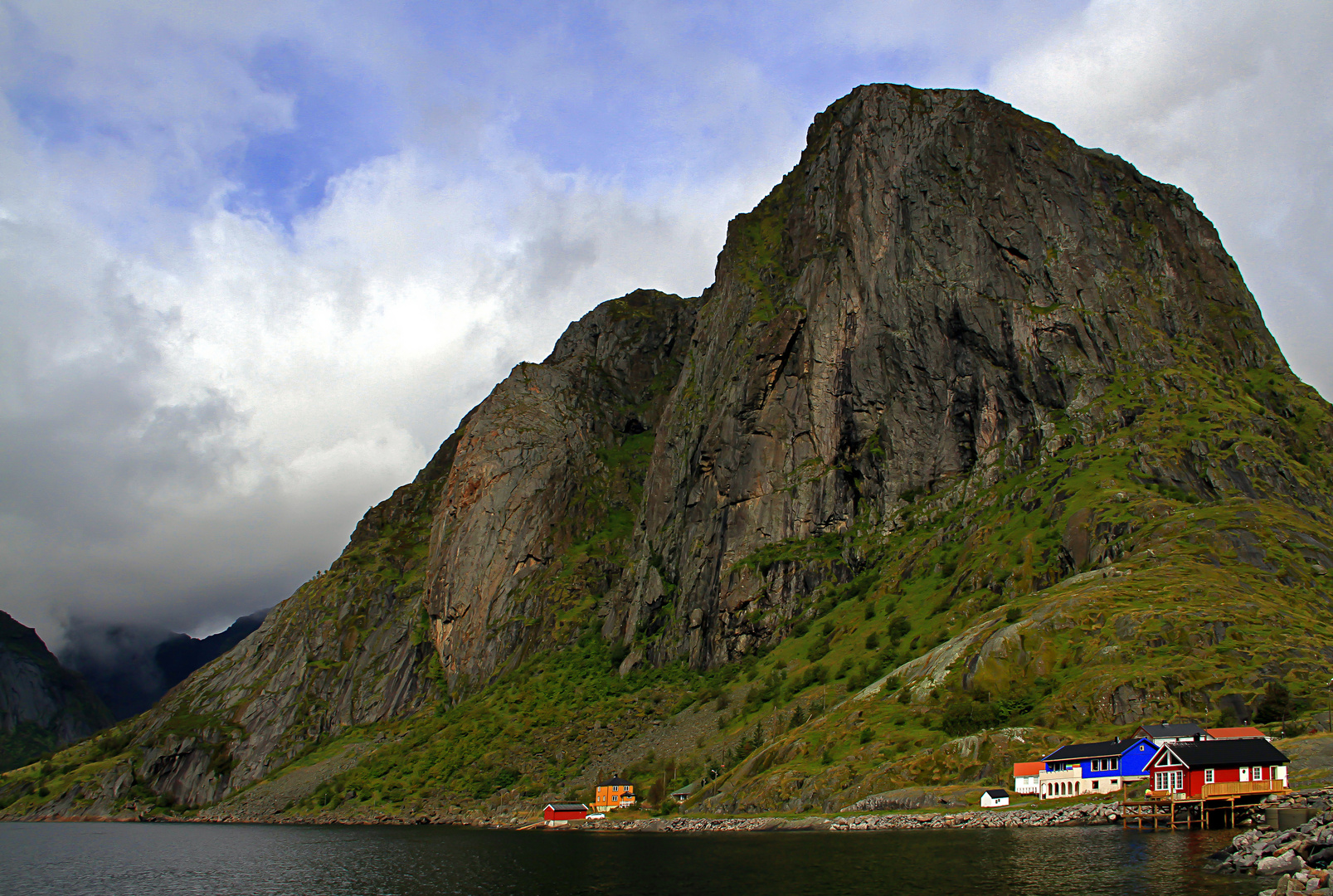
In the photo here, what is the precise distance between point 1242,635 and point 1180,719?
616 inches

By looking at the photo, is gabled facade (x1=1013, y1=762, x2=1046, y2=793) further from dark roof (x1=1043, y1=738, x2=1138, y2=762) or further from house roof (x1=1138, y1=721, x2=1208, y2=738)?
house roof (x1=1138, y1=721, x2=1208, y2=738)

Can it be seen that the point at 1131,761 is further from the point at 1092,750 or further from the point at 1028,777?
the point at 1028,777

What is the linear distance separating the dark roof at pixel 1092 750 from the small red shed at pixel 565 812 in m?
78.5

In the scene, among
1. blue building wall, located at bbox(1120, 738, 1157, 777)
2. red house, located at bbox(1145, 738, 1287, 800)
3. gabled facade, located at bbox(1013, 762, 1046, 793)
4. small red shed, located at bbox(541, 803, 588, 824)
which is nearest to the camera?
red house, located at bbox(1145, 738, 1287, 800)

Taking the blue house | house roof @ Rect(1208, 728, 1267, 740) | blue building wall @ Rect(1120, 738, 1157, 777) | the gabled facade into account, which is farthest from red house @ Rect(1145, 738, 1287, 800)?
the gabled facade

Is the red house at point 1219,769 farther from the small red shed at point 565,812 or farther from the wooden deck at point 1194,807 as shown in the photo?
the small red shed at point 565,812

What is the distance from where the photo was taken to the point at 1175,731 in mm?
84312

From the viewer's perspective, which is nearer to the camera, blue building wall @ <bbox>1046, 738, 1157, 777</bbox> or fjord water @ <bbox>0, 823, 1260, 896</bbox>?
fjord water @ <bbox>0, 823, 1260, 896</bbox>

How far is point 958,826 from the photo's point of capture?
85.9m

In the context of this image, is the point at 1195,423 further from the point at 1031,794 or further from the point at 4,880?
the point at 4,880

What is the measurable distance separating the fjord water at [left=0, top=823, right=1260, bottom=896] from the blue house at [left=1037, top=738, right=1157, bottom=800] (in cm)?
759

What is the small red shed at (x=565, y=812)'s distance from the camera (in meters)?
144

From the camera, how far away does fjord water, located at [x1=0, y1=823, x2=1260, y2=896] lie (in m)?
55.4

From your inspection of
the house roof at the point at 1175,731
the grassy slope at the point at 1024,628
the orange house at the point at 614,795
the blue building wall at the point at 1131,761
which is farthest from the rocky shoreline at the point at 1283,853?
the orange house at the point at 614,795
